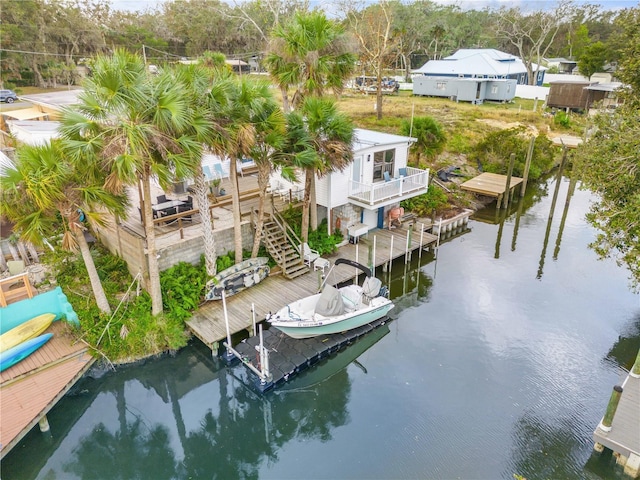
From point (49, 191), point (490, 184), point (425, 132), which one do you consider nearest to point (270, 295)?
point (49, 191)

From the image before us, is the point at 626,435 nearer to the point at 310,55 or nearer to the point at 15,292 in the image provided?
the point at 310,55

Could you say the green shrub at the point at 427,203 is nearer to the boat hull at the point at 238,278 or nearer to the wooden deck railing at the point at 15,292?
the boat hull at the point at 238,278

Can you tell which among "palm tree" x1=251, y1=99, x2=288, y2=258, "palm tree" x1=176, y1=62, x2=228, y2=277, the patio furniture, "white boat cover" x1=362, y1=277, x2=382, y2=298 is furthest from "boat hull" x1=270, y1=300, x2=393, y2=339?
"palm tree" x1=251, y1=99, x2=288, y2=258

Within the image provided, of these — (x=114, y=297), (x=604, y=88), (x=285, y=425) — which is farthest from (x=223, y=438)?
(x=604, y=88)

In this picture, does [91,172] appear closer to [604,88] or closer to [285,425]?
[285,425]

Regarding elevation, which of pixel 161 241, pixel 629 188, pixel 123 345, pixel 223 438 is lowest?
pixel 223 438

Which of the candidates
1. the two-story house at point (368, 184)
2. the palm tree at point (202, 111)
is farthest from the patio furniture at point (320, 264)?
the palm tree at point (202, 111)
